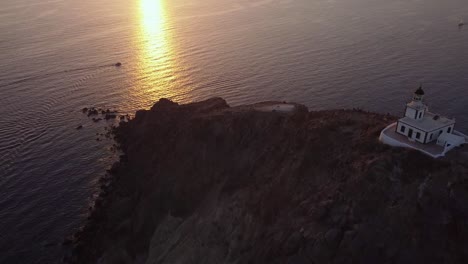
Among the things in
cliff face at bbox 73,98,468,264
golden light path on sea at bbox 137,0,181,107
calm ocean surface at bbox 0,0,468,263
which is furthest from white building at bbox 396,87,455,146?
golden light path on sea at bbox 137,0,181,107

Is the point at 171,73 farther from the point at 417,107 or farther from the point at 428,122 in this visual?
the point at 428,122

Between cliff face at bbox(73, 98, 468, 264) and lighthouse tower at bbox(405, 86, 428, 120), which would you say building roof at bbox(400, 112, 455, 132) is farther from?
cliff face at bbox(73, 98, 468, 264)

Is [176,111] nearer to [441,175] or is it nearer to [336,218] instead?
[336,218]

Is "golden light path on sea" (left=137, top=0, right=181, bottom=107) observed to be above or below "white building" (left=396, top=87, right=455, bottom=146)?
below

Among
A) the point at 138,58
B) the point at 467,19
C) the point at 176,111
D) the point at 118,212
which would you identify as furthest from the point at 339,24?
the point at 118,212

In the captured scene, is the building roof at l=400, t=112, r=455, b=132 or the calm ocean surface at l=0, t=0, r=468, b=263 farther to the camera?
the calm ocean surface at l=0, t=0, r=468, b=263
